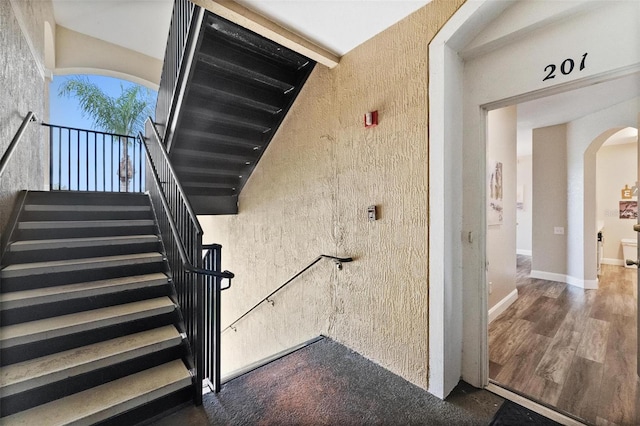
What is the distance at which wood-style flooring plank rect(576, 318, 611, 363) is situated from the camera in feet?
7.98

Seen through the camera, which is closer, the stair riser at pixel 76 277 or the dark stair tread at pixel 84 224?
→ the stair riser at pixel 76 277

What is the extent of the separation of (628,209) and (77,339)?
374 inches

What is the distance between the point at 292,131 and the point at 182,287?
201 centimetres

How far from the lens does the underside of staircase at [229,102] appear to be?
97.2 inches

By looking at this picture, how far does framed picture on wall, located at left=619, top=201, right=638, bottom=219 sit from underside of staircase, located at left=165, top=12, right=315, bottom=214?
7.67 metres

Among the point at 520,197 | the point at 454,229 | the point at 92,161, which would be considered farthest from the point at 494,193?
the point at 92,161

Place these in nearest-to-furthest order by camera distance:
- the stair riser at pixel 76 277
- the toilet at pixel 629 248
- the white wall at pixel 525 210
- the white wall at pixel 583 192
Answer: the stair riser at pixel 76 277 < the white wall at pixel 583 192 < the toilet at pixel 629 248 < the white wall at pixel 525 210

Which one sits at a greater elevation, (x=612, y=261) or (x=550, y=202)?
(x=550, y=202)

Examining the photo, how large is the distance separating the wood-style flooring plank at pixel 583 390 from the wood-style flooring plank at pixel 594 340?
14 centimetres

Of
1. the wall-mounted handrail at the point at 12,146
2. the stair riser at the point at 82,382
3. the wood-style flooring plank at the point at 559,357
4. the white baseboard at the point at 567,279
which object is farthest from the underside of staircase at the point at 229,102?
the white baseboard at the point at 567,279

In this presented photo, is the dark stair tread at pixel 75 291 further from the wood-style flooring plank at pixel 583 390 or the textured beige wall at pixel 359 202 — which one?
the wood-style flooring plank at pixel 583 390

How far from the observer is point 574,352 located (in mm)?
2498

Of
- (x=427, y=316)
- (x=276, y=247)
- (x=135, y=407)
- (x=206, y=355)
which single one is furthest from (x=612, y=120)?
(x=135, y=407)

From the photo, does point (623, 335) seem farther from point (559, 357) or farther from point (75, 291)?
point (75, 291)
